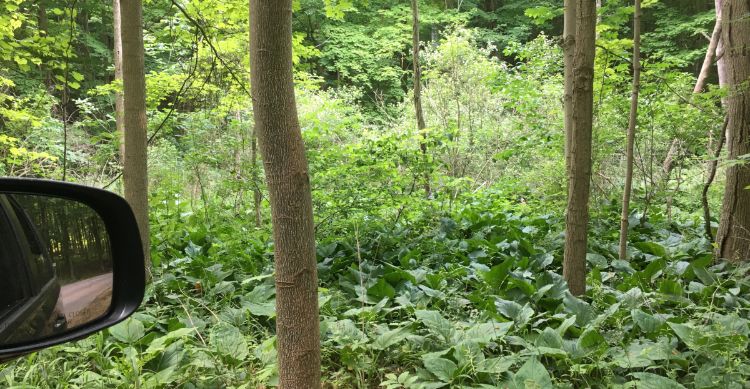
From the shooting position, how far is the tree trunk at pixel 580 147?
4.05 meters

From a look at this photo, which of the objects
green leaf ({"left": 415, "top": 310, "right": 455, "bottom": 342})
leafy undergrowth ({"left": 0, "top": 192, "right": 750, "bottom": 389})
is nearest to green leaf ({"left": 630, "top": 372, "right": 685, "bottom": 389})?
leafy undergrowth ({"left": 0, "top": 192, "right": 750, "bottom": 389})

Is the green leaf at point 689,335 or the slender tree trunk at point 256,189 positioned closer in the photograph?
the green leaf at point 689,335

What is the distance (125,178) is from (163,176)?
17.0 feet

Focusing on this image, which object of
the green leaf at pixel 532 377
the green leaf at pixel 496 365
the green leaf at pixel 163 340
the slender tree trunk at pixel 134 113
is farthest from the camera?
the slender tree trunk at pixel 134 113

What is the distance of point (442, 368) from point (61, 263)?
216 cm

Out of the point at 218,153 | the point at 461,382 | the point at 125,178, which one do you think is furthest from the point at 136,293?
the point at 218,153

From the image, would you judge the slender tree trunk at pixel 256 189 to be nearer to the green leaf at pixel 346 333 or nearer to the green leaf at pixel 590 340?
the green leaf at pixel 346 333

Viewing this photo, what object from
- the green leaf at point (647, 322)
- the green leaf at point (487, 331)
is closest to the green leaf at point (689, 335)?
the green leaf at point (647, 322)

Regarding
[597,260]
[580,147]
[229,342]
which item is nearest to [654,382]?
[580,147]

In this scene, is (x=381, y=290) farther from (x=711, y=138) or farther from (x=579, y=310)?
(x=711, y=138)

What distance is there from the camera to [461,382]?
280 centimetres

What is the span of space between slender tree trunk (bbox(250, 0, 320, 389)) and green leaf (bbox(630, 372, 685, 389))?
1.73 metres

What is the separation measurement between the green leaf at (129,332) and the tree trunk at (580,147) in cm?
337

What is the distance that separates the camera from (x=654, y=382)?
2.64 m
